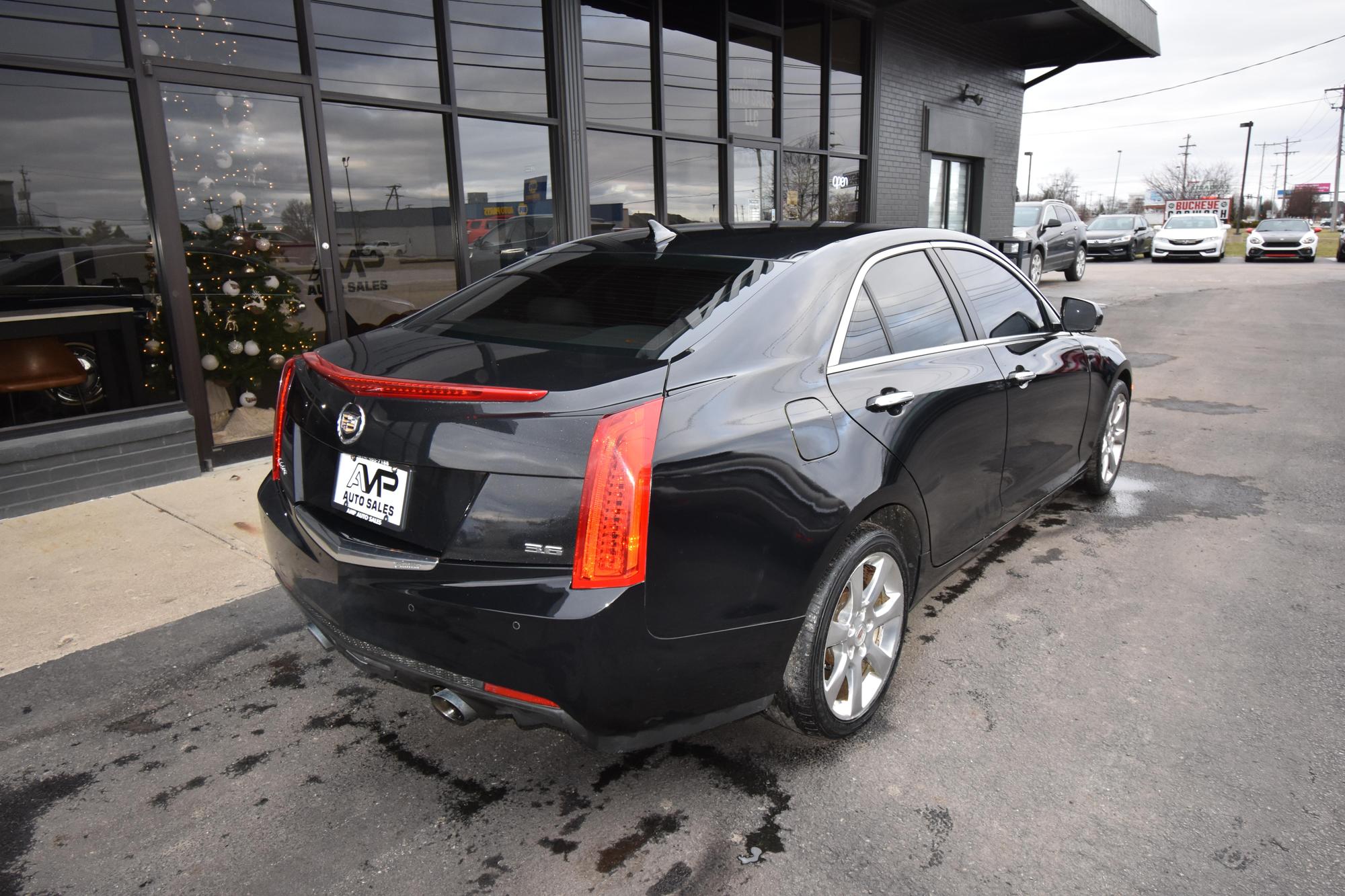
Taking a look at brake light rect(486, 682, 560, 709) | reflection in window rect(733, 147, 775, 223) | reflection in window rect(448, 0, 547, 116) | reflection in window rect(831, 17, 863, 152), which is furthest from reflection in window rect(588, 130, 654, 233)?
brake light rect(486, 682, 560, 709)

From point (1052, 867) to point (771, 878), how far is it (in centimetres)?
72

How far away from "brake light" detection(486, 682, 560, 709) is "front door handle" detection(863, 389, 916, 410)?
133cm

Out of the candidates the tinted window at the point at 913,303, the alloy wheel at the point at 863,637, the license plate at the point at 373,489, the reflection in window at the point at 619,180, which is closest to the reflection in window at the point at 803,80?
the reflection in window at the point at 619,180

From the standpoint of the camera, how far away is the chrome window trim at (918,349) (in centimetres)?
281

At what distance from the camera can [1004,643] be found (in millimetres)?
3486

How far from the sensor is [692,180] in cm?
992

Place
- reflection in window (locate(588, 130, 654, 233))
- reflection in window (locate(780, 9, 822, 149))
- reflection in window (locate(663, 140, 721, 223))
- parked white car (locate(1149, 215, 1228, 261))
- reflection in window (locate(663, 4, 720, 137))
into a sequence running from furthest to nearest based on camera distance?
parked white car (locate(1149, 215, 1228, 261))
reflection in window (locate(780, 9, 822, 149))
reflection in window (locate(663, 140, 721, 223))
reflection in window (locate(663, 4, 720, 137))
reflection in window (locate(588, 130, 654, 233))

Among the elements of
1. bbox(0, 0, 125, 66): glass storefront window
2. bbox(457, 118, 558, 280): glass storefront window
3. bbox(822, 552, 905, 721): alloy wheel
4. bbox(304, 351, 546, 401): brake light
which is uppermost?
bbox(0, 0, 125, 66): glass storefront window

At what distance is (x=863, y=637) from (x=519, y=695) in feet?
3.83

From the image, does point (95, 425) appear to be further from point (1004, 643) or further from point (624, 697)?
point (1004, 643)

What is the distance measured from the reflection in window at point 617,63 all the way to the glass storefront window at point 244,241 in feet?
10.0

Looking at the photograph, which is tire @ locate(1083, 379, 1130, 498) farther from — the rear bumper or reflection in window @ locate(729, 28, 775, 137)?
reflection in window @ locate(729, 28, 775, 137)

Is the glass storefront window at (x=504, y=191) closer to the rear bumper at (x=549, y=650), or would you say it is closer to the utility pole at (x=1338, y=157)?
the rear bumper at (x=549, y=650)

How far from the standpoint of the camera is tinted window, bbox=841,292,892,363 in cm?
287
